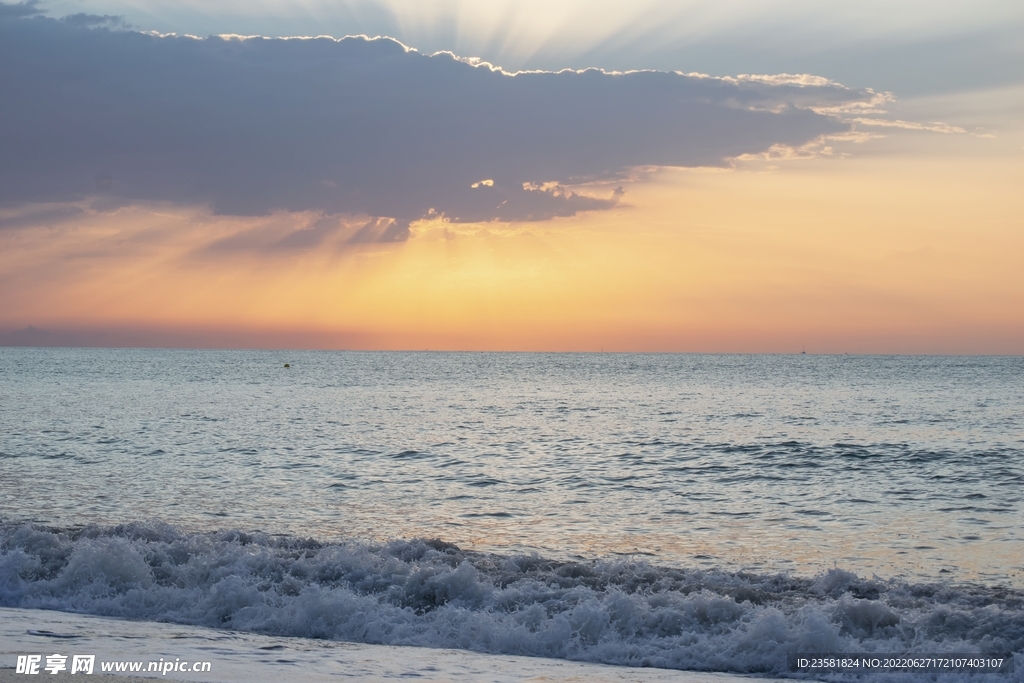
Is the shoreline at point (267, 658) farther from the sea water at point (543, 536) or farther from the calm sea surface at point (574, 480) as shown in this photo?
the calm sea surface at point (574, 480)

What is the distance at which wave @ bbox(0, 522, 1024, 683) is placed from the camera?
1116cm

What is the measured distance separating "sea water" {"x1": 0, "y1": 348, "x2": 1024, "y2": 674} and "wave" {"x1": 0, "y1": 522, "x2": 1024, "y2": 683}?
4 centimetres

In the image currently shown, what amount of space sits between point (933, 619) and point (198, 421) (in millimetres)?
41083

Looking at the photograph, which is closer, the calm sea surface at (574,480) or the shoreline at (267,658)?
the shoreline at (267,658)

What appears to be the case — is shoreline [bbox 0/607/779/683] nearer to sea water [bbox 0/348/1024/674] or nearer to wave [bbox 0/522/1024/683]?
wave [bbox 0/522/1024/683]

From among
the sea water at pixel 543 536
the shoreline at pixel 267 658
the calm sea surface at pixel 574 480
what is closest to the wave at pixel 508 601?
the sea water at pixel 543 536

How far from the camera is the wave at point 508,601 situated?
11156mm

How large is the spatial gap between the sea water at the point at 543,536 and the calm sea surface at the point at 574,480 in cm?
13

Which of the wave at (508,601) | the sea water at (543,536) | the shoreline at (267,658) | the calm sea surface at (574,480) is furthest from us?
the calm sea surface at (574,480)

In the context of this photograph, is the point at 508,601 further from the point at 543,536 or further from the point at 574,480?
the point at 574,480

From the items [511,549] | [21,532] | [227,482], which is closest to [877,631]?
[511,549]

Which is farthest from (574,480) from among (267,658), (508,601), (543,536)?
(267,658)

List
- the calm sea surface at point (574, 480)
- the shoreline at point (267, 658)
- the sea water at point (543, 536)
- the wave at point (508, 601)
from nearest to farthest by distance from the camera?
the shoreline at point (267, 658) < the wave at point (508, 601) < the sea water at point (543, 536) < the calm sea surface at point (574, 480)

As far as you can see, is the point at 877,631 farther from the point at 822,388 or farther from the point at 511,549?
the point at 822,388
